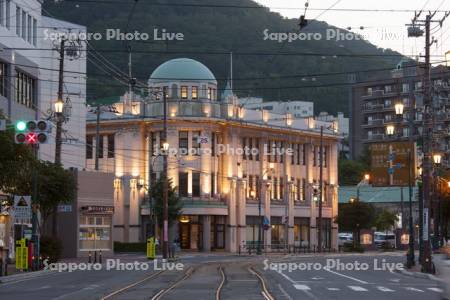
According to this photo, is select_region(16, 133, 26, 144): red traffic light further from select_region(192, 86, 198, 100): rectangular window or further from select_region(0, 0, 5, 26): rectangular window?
select_region(192, 86, 198, 100): rectangular window

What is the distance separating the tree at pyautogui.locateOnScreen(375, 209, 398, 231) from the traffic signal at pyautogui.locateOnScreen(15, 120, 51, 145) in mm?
80670

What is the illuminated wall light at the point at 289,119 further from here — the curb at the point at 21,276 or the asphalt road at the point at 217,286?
the curb at the point at 21,276

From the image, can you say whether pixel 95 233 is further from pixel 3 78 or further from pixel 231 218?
pixel 231 218

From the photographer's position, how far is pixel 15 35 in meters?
57.3

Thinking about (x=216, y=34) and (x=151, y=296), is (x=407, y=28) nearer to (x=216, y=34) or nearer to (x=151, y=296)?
(x=151, y=296)

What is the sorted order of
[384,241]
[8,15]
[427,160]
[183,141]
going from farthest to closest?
[384,241] < [183,141] < [8,15] < [427,160]

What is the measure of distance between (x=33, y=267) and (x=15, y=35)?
755 inches

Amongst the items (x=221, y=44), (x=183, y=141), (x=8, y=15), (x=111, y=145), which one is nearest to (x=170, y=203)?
(x=183, y=141)

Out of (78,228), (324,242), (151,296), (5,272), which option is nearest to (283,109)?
(324,242)

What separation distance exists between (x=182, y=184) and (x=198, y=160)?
9.00 ft

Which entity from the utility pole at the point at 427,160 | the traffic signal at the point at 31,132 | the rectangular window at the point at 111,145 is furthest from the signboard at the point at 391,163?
the rectangular window at the point at 111,145

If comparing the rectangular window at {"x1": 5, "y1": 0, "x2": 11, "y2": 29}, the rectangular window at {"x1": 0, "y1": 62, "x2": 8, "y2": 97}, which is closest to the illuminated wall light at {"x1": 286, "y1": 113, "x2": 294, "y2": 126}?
the rectangular window at {"x1": 5, "y1": 0, "x2": 11, "y2": 29}

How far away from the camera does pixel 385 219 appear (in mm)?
112188

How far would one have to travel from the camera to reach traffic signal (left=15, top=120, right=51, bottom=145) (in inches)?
1313
